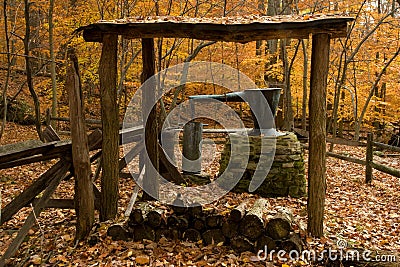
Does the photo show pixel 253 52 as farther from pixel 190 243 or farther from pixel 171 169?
pixel 190 243

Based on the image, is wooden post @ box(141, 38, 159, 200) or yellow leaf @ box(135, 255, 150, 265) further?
wooden post @ box(141, 38, 159, 200)

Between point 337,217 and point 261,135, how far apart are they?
2.07m

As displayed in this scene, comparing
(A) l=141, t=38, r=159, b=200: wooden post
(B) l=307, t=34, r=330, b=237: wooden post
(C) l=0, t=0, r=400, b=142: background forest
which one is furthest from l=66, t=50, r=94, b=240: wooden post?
(C) l=0, t=0, r=400, b=142: background forest

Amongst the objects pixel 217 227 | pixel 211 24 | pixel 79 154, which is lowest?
pixel 217 227

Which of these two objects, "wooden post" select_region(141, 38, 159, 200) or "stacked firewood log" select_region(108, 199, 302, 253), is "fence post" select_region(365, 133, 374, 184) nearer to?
"stacked firewood log" select_region(108, 199, 302, 253)

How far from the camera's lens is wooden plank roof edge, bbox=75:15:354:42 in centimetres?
387

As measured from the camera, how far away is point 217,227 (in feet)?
13.6

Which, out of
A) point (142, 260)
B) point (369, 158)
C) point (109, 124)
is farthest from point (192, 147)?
point (369, 158)

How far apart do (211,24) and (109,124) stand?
6.24 feet

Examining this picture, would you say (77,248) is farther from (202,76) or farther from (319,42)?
(202,76)

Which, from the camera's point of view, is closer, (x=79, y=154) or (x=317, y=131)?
(x=79, y=154)

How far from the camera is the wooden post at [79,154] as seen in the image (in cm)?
414

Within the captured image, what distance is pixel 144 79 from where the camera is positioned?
211 inches

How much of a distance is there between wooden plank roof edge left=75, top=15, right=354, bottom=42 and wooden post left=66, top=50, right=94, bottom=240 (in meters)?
0.62
